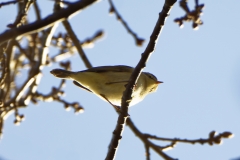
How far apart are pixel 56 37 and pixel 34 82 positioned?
92 cm

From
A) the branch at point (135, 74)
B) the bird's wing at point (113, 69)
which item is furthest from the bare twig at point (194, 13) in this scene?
the bird's wing at point (113, 69)

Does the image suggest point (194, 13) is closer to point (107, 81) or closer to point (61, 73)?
point (107, 81)

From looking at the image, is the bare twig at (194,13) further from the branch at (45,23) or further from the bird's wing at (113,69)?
the branch at (45,23)

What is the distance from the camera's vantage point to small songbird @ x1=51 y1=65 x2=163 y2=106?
4590 mm

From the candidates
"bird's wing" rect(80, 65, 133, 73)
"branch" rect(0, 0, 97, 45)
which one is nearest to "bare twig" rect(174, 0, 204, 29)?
"bird's wing" rect(80, 65, 133, 73)

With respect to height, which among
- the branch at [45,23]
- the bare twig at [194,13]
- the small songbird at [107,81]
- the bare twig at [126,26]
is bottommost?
the branch at [45,23]

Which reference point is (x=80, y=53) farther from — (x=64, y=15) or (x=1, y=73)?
(x=64, y=15)

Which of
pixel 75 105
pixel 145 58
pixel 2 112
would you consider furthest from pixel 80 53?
pixel 145 58

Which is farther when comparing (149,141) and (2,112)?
(2,112)

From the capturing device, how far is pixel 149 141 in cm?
417

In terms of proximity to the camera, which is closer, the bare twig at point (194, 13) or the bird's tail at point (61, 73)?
the bare twig at point (194, 13)

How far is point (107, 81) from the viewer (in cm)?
466

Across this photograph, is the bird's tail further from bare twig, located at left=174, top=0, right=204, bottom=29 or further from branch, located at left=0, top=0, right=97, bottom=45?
branch, located at left=0, top=0, right=97, bottom=45

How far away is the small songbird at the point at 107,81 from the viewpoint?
4590mm
